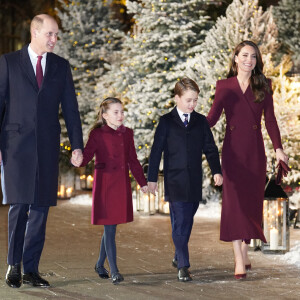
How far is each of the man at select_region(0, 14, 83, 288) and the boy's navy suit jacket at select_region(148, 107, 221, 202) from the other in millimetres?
852

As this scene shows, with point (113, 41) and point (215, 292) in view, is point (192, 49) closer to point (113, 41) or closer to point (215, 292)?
point (113, 41)

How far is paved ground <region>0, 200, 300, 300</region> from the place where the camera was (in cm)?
698

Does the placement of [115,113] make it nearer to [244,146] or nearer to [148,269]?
[244,146]

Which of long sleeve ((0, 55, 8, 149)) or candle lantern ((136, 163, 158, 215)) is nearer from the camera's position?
long sleeve ((0, 55, 8, 149))

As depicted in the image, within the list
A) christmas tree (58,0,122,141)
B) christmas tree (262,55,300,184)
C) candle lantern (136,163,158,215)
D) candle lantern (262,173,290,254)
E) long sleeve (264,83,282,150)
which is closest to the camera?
long sleeve (264,83,282,150)

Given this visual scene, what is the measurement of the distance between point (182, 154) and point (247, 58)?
1.09 metres

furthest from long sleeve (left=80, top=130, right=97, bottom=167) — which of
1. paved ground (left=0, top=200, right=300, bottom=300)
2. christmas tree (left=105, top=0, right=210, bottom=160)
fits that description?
christmas tree (left=105, top=0, right=210, bottom=160)

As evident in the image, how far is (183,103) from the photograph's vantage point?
7.80 meters

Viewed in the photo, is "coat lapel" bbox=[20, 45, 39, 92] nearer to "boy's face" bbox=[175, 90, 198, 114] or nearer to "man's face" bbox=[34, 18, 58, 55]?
"man's face" bbox=[34, 18, 58, 55]

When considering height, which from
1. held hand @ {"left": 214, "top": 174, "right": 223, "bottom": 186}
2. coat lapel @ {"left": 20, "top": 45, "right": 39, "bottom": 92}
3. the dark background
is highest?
the dark background

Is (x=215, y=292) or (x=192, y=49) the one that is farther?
(x=192, y=49)

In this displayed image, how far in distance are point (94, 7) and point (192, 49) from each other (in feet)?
15.0

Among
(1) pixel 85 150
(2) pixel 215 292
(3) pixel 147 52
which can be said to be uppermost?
(3) pixel 147 52

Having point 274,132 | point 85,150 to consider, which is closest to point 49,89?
point 85,150
